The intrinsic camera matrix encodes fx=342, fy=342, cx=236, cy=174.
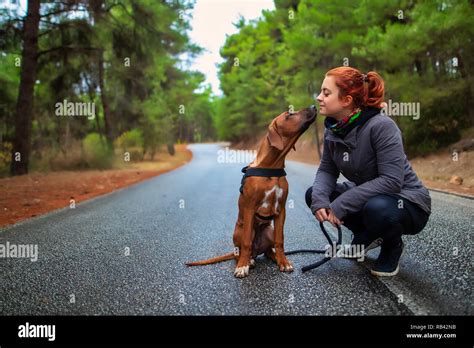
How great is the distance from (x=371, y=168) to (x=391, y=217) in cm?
42

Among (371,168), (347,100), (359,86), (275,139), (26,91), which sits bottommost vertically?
(371,168)

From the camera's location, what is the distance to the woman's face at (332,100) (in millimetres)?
2723

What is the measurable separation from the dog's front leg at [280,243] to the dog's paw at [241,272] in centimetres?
32

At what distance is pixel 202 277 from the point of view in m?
2.84

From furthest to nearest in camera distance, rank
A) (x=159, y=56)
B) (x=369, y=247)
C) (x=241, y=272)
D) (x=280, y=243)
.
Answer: (x=159, y=56) → (x=369, y=247) → (x=280, y=243) → (x=241, y=272)

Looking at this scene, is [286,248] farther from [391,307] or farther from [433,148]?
[433,148]

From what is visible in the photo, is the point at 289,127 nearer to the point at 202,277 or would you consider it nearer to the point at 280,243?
the point at 280,243

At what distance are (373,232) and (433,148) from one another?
45.3 feet

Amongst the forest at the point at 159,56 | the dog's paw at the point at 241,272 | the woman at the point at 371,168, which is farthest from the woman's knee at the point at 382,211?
the forest at the point at 159,56

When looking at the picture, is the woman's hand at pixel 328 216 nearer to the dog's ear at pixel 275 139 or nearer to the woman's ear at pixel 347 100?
the dog's ear at pixel 275 139

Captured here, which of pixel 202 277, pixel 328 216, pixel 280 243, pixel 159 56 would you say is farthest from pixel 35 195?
pixel 159 56

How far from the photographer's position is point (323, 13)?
17547 mm

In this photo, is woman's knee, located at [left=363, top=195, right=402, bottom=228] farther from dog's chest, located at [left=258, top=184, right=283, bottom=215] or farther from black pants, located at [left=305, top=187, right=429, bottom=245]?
dog's chest, located at [left=258, top=184, right=283, bottom=215]

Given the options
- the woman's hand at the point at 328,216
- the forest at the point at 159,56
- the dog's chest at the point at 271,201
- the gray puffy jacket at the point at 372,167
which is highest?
the forest at the point at 159,56
